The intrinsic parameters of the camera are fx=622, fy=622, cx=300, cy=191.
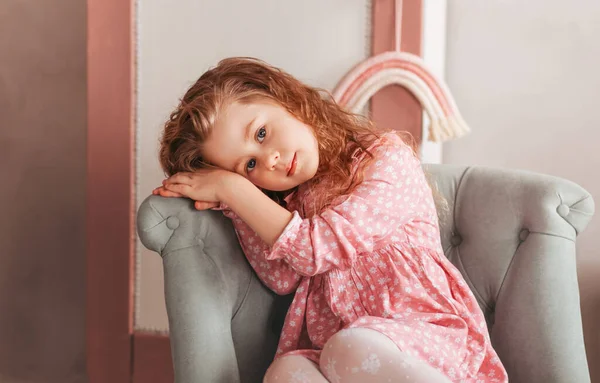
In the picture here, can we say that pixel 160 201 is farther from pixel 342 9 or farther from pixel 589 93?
pixel 589 93

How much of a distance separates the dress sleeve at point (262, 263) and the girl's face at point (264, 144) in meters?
0.11

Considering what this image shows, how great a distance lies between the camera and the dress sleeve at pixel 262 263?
1.21 m

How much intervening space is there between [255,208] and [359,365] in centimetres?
34

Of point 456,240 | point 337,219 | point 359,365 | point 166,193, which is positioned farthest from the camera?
point 456,240

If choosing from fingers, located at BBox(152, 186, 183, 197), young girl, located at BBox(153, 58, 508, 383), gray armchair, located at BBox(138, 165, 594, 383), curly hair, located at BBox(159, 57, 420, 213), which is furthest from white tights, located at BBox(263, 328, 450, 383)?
fingers, located at BBox(152, 186, 183, 197)

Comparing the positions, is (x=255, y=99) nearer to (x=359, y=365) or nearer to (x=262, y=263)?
(x=262, y=263)

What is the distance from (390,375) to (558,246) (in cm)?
48

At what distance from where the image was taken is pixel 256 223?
111cm

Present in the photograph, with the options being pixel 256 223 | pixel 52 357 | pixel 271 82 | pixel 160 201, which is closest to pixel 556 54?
pixel 271 82

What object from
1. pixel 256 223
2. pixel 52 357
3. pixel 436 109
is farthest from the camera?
pixel 52 357

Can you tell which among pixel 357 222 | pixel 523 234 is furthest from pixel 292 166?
pixel 523 234

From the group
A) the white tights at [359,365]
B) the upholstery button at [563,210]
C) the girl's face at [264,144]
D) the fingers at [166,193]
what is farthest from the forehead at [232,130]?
the upholstery button at [563,210]

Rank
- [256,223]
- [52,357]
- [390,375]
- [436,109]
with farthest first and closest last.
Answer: [52,357] → [436,109] → [256,223] → [390,375]

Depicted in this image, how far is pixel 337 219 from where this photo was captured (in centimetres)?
109
